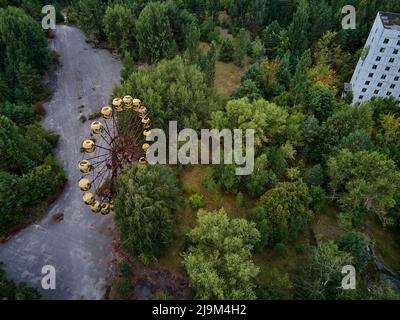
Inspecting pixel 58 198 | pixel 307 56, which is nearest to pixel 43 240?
pixel 58 198

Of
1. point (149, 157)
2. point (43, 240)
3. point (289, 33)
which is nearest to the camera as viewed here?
point (43, 240)

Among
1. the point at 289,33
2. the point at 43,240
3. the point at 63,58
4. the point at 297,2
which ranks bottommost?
the point at 43,240

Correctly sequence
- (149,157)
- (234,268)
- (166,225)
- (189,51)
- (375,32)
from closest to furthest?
1. (234,268)
2. (166,225)
3. (149,157)
4. (375,32)
5. (189,51)

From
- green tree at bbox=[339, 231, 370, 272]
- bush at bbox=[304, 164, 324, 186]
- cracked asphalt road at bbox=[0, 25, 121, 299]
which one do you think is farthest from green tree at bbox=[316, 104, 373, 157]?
cracked asphalt road at bbox=[0, 25, 121, 299]

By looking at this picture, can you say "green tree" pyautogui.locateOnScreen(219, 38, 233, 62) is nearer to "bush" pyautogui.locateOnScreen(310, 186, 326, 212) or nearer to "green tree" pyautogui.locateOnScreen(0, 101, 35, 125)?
"green tree" pyautogui.locateOnScreen(0, 101, 35, 125)

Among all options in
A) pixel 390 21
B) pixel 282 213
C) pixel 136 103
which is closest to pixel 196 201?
pixel 282 213

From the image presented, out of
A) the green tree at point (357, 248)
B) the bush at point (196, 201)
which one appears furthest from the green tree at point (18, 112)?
the green tree at point (357, 248)

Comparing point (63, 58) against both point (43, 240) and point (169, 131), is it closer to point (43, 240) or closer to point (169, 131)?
point (169, 131)
